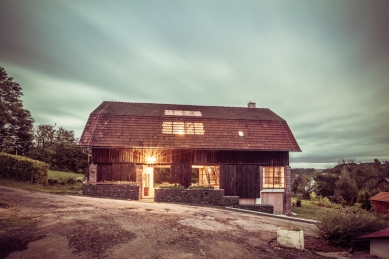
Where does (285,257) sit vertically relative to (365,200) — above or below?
above

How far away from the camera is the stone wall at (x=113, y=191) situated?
1545 centimetres

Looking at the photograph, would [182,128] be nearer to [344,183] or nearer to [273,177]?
[273,177]

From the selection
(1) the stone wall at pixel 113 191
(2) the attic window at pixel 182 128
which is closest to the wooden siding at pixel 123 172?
(1) the stone wall at pixel 113 191

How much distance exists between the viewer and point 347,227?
7.75 m

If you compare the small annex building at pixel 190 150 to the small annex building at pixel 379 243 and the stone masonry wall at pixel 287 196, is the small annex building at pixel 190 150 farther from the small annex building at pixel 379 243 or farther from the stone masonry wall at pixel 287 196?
the small annex building at pixel 379 243

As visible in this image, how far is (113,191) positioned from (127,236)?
8.95m

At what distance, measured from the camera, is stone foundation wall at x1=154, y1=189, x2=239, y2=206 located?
50.9 feet

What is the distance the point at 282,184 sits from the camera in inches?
758

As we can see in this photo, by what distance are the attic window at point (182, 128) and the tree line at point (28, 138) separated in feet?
50.5

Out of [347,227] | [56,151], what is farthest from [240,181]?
[56,151]

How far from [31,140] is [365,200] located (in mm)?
38597

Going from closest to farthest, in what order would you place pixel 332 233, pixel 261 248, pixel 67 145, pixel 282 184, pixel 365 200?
pixel 261 248 < pixel 332 233 < pixel 282 184 < pixel 365 200 < pixel 67 145

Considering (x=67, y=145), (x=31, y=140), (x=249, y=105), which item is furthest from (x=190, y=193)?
(x=31, y=140)

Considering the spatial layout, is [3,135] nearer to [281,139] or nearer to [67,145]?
[67,145]
